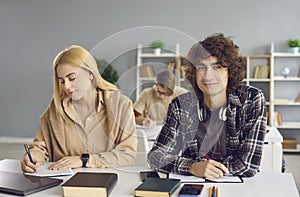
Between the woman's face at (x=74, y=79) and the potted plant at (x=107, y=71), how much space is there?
0.19ft

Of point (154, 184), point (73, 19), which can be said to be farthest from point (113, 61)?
point (73, 19)

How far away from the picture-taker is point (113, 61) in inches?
74.4

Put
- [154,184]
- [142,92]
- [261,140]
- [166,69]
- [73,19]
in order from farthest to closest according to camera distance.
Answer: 1. [73,19]
2. [142,92]
3. [166,69]
4. [261,140]
5. [154,184]

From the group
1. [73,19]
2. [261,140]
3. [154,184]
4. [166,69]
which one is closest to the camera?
[154,184]

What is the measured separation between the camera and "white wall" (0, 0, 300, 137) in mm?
6055

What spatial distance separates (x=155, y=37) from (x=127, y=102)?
13.9 inches

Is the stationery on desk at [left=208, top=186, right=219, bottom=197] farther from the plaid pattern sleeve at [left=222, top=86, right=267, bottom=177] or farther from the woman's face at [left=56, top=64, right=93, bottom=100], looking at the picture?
the woman's face at [left=56, top=64, right=93, bottom=100]

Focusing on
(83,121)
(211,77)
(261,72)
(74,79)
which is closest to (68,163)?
(83,121)

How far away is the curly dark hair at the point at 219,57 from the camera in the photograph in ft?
6.20

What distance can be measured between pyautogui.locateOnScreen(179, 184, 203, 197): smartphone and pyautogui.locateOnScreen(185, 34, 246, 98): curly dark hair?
0.50 m

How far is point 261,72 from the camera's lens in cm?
598

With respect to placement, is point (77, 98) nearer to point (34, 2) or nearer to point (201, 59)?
point (201, 59)

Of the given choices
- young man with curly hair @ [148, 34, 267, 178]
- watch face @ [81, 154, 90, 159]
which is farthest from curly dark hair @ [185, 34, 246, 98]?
watch face @ [81, 154, 90, 159]

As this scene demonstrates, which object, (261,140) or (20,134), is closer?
(261,140)
